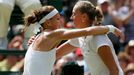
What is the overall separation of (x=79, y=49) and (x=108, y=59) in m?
3.80

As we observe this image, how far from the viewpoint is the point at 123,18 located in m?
9.72

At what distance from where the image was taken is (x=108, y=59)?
489cm

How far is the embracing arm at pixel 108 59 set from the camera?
4.89 m

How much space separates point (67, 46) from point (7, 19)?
1.28 m

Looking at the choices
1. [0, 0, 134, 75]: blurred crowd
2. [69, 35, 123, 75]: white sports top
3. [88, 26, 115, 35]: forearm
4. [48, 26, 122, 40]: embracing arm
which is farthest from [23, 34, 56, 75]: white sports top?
[0, 0, 134, 75]: blurred crowd

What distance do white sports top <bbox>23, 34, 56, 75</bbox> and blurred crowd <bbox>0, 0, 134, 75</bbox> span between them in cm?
70

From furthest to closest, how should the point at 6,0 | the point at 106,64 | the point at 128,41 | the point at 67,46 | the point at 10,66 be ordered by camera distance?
1. the point at 128,41
2. the point at 10,66
3. the point at 6,0
4. the point at 67,46
5. the point at 106,64

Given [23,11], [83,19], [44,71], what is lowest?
[44,71]

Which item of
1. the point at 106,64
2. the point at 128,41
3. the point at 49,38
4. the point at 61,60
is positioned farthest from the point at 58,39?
the point at 128,41

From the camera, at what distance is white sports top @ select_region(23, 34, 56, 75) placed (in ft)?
16.5

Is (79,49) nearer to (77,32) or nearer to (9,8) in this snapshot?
(9,8)

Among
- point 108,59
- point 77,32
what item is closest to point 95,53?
point 108,59

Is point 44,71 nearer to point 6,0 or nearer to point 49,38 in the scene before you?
point 49,38

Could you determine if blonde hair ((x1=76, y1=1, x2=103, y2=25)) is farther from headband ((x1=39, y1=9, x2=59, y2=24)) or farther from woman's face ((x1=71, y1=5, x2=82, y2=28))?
headband ((x1=39, y1=9, x2=59, y2=24))
